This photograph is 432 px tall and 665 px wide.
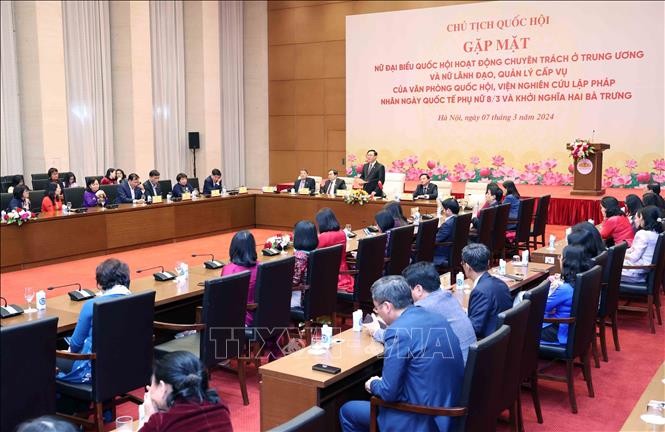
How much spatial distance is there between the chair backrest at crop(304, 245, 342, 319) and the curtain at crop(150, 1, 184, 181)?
1023 centimetres

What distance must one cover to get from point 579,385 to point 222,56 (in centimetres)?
1282

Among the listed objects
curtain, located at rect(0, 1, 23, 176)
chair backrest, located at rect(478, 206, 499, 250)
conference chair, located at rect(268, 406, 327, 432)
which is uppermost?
curtain, located at rect(0, 1, 23, 176)

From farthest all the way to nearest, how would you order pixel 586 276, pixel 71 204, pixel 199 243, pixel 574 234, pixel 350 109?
pixel 350 109, pixel 199 243, pixel 71 204, pixel 574 234, pixel 586 276

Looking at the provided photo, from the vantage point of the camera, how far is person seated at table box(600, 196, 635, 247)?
21.3ft

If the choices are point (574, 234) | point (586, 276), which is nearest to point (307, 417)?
point (586, 276)

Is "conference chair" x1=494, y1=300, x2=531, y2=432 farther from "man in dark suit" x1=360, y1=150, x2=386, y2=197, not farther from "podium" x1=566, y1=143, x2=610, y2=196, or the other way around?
"podium" x1=566, y1=143, x2=610, y2=196

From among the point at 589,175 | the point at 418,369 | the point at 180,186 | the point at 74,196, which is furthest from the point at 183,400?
the point at 589,175

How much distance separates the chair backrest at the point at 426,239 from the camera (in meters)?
6.32

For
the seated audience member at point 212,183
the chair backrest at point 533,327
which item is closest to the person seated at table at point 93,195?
the seated audience member at point 212,183

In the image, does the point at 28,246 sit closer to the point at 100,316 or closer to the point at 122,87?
the point at 100,316

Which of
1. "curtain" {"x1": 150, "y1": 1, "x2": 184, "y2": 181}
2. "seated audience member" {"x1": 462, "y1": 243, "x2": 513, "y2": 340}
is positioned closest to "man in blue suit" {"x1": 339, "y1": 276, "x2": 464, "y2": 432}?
"seated audience member" {"x1": 462, "y1": 243, "x2": 513, "y2": 340}

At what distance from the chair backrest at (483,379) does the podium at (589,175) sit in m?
8.64

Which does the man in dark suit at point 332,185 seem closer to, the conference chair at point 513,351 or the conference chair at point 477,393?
the conference chair at point 513,351

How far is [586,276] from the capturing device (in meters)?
4.01
